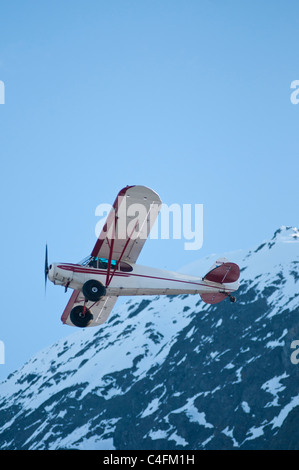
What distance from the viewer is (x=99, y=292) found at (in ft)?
129

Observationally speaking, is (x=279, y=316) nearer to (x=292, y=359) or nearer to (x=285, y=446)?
(x=292, y=359)

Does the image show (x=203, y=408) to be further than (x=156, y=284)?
Yes

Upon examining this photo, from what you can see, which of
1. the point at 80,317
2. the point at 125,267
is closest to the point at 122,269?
the point at 125,267

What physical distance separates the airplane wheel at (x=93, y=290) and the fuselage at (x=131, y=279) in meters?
0.49

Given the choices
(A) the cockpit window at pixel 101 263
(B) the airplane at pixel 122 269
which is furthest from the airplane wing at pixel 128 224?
(A) the cockpit window at pixel 101 263

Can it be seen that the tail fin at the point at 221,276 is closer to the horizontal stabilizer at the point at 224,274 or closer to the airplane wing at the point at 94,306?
the horizontal stabilizer at the point at 224,274

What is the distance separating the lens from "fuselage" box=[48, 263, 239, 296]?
129ft

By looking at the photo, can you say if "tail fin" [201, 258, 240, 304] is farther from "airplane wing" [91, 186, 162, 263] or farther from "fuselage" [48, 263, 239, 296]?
"airplane wing" [91, 186, 162, 263]

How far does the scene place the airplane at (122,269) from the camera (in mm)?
38438
